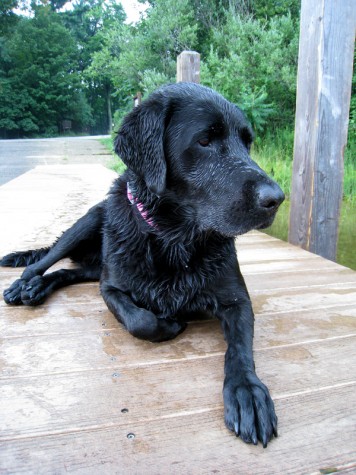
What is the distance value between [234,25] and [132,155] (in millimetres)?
9794

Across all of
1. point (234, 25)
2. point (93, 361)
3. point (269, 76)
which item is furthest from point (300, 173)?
point (234, 25)

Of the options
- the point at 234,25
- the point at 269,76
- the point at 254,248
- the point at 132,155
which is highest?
the point at 234,25

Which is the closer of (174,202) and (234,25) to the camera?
(174,202)

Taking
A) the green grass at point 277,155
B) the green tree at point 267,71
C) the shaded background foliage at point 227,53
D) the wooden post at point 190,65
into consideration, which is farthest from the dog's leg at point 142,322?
the green tree at point 267,71

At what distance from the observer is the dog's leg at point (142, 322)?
1.65m

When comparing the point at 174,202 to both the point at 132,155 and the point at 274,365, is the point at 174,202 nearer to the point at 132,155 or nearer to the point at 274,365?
the point at 132,155

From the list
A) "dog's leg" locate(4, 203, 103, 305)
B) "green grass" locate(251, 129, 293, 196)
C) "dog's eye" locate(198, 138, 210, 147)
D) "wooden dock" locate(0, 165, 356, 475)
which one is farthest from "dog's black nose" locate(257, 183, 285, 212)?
"green grass" locate(251, 129, 293, 196)

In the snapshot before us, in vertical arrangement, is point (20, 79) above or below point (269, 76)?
above

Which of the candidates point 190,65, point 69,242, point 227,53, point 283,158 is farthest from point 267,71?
point 69,242

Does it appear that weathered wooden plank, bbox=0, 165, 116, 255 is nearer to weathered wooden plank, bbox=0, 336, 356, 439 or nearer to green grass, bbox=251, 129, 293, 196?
weathered wooden plank, bbox=0, 336, 356, 439

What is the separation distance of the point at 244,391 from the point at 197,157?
38.2 inches

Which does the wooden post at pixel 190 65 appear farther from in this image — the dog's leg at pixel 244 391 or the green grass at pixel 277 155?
the dog's leg at pixel 244 391

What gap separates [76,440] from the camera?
1.12 m

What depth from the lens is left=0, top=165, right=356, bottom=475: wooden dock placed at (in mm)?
1069
